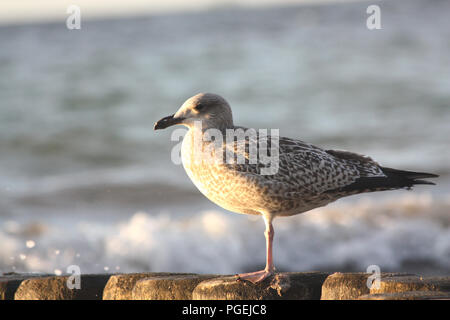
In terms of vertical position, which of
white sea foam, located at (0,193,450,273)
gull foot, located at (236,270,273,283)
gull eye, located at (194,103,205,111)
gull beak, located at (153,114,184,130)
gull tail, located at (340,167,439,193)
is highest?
gull eye, located at (194,103,205,111)

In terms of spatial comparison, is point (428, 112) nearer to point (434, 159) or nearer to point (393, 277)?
point (434, 159)

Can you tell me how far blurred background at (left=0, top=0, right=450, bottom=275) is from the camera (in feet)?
27.4

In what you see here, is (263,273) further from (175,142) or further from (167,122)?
(175,142)

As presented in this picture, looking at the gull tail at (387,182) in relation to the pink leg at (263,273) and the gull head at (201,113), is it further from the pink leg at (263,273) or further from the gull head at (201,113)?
the gull head at (201,113)

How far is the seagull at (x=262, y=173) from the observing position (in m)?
4.61

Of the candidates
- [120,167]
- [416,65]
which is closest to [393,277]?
[120,167]

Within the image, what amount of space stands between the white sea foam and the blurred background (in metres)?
0.02

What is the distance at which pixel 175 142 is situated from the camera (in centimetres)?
1305

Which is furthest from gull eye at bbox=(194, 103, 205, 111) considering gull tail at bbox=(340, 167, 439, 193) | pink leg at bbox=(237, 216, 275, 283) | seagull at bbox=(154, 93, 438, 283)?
gull tail at bbox=(340, 167, 439, 193)

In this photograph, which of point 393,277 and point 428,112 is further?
point 428,112

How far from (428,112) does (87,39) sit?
17.0 m

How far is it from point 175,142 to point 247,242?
16.4ft

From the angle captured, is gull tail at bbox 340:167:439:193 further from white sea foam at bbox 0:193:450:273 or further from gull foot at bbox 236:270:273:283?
→ white sea foam at bbox 0:193:450:273
